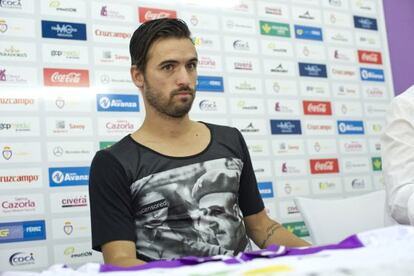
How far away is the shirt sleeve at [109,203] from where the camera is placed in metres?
1.34

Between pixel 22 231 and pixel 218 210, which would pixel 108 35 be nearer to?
pixel 22 231

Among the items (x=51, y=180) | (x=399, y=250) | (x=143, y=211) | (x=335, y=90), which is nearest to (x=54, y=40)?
(x=51, y=180)

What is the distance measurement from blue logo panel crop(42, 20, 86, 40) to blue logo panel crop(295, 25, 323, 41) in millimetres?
1457

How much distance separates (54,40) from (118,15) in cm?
41

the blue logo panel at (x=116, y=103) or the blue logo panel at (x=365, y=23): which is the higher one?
the blue logo panel at (x=365, y=23)

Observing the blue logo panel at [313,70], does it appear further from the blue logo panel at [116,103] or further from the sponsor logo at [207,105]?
the blue logo panel at [116,103]

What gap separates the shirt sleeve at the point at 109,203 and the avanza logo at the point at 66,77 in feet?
3.77

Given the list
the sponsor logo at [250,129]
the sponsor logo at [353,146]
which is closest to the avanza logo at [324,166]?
the sponsor logo at [353,146]

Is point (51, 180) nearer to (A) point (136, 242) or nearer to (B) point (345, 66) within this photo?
(A) point (136, 242)

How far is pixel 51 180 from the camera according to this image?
2.37 meters

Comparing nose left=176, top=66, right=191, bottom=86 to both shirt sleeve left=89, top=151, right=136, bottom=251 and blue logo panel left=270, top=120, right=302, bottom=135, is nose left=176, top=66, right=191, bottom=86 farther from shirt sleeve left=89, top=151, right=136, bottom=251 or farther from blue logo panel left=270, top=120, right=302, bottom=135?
blue logo panel left=270, top=120, right=302, bottom=135

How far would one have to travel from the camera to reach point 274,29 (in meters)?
3.16

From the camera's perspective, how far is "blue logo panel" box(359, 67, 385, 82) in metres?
3.42

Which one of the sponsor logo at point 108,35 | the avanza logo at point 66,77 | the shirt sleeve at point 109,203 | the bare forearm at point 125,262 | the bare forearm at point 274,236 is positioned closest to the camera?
the bare forearm at point 125,262
